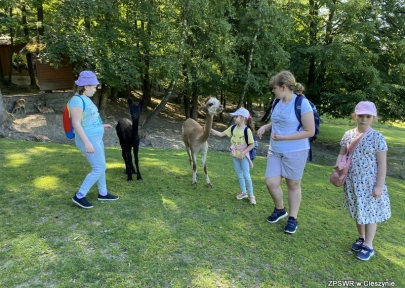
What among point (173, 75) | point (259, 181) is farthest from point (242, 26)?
point (259, 181)

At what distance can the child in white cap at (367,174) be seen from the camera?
10.5ft

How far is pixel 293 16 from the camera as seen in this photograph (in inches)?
646

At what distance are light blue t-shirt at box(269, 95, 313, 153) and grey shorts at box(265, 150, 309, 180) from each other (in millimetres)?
65

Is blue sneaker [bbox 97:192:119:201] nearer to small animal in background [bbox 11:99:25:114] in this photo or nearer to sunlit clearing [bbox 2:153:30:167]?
sunlit clearing [bbox 2:153:30:167]

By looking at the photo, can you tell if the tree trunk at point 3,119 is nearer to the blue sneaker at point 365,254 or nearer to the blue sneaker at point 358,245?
the blue sneaker at point 358,245

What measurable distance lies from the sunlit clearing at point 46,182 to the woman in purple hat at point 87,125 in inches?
43.6

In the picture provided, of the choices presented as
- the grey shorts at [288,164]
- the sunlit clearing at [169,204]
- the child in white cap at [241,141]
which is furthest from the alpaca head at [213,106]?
the sunlit clearing at [169,204]

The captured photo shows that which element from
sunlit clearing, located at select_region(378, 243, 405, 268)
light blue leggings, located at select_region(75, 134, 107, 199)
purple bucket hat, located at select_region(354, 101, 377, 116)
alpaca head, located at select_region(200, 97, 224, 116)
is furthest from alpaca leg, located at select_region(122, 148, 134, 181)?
sunlit clearing, located at select_region(378, 243, 405, 268)

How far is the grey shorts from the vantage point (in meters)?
3.55

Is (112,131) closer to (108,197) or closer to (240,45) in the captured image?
(240,45)

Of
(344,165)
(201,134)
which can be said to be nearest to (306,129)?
(344,165)

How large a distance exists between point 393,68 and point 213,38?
10010 millimetres

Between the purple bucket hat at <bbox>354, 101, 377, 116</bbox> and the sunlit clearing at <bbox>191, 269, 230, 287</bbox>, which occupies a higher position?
the purple bucket hat at <bbox>354, 101, 377, 116</bbox>

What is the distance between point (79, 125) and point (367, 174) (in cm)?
332
